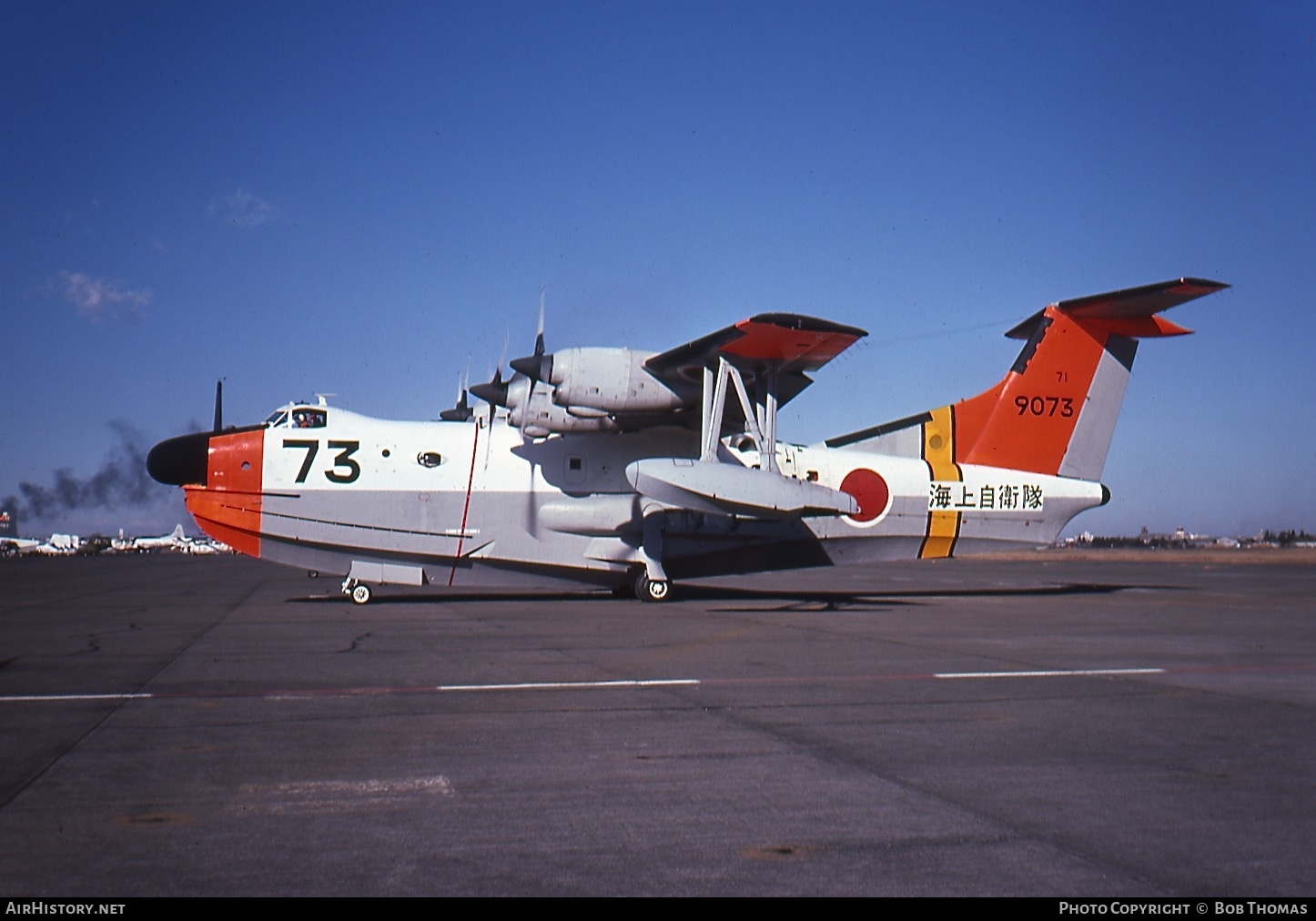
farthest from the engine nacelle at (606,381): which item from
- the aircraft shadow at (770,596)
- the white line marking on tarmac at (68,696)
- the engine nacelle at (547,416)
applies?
the white line marking on tarmac at (68,696)

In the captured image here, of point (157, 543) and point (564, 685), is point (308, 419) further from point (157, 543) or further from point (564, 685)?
point (157, 543)

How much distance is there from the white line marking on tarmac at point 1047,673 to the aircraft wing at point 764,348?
7.95m

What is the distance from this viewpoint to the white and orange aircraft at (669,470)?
1712cm

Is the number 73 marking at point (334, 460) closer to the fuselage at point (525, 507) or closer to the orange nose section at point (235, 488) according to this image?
the fuselage at point (525, 507)

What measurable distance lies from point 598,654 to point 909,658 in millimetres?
3066

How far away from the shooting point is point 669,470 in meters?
16.5

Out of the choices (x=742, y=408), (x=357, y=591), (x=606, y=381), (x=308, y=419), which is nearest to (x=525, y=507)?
(x=606, y=381)

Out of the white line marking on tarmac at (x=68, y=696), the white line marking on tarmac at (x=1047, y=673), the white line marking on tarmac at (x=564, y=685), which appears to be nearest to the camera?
the white line marking on tarmac at (x=68, y=696)

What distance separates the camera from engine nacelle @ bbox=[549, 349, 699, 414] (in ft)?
56.2

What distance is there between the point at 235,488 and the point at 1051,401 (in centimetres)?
1559

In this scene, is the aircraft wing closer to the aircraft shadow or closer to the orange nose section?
the aircraft shadow

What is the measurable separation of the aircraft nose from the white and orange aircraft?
0.03m

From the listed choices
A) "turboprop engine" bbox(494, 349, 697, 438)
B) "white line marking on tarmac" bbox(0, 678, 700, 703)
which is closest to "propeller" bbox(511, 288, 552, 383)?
"turboprop engine" bbox(494, 349, 697, 438)

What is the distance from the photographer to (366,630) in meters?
12.9
